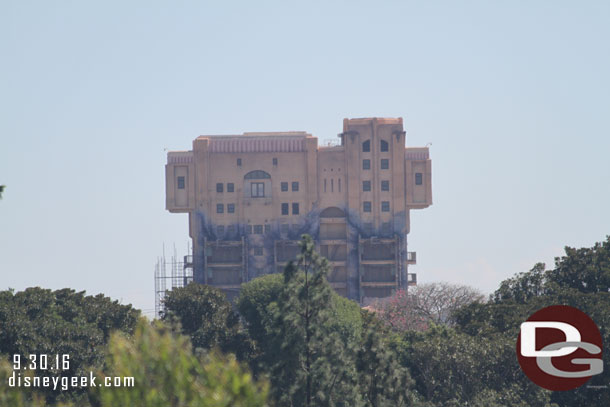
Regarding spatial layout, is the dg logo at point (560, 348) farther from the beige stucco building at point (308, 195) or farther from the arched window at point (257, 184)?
the arched window at point (257, 184)

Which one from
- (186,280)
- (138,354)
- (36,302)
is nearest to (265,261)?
(186,280)

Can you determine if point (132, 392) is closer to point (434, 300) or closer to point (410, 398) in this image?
point (410, 398)

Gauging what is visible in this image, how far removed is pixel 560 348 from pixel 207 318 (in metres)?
38.0

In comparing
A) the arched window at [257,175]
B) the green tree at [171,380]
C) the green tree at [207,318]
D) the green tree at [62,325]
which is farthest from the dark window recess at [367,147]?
the green tree at [171,380]

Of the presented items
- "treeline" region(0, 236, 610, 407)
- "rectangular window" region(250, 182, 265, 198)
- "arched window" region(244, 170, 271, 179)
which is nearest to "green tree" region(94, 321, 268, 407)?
"treeline" region(0, 236, 610, 407)

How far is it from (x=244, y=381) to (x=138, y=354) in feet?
7.69

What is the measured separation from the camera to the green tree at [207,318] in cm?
8188

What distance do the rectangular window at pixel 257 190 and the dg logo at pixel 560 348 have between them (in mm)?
86081

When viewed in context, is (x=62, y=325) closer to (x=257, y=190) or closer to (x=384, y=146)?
(x=257, y=190)

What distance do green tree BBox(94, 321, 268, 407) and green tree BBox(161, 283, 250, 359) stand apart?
58.4 m

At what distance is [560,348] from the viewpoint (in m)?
51.1

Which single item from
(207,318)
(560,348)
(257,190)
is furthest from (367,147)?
(560,348)

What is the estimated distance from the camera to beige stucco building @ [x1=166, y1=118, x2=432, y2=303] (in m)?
148

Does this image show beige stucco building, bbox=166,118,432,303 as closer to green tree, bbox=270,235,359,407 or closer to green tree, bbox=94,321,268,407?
green tree, bbox=270,235,359,407
